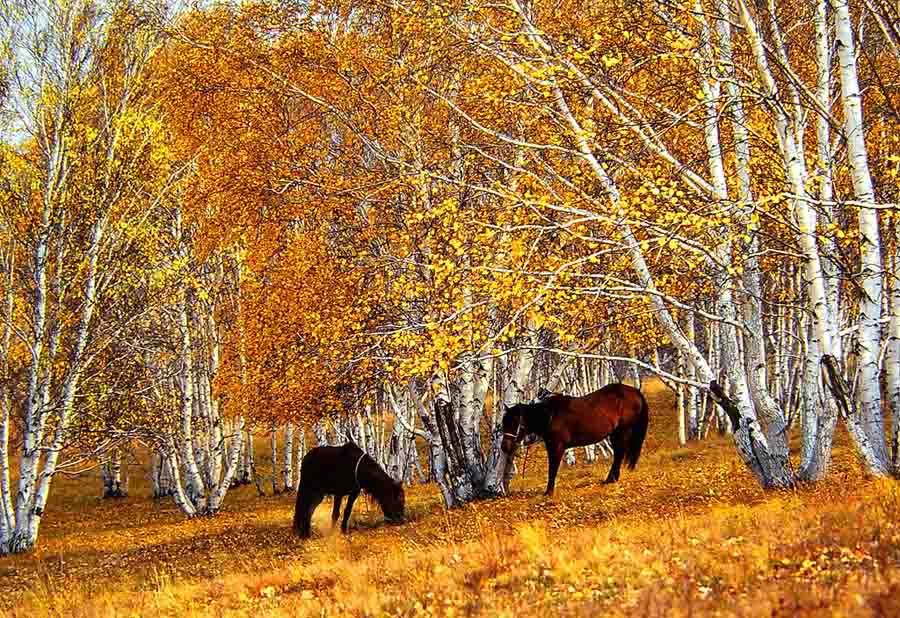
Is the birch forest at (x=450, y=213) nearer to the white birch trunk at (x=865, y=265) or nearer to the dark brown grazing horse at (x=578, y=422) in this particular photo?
the white birch trunk at (x=865, y=265)

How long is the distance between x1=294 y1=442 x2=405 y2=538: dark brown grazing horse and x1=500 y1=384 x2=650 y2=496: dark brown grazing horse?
2717 millimetres

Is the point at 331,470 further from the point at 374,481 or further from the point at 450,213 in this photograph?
the point at 450,213

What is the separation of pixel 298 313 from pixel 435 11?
798 cm

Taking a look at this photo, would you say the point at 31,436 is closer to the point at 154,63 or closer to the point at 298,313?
the point at 298,313

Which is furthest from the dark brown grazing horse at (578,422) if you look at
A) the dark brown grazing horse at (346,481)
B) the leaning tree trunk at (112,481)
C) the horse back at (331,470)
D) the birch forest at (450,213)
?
the leaning tree trunk at (112,481)

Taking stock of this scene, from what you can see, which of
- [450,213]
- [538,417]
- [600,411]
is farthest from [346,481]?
[450,213]

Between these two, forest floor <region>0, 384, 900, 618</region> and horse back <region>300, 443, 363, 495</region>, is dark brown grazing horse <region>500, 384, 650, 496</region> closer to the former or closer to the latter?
forest floor <region>0, 384, 900, 618</region>

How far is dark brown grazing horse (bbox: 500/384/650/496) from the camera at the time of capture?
19.3 metres

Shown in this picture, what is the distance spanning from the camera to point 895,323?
11.5m

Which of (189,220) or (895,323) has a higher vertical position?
(189,220)

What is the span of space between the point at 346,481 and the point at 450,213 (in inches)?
292

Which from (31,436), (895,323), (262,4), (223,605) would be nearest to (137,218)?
(31,436)

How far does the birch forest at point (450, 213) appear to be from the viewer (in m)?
12.0

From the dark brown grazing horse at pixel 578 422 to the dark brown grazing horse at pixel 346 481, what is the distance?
2717 millimetres
